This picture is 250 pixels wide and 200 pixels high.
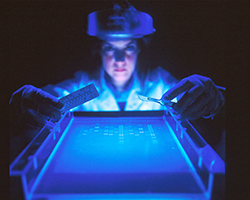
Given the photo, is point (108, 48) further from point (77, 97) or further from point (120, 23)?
point (77, 97)

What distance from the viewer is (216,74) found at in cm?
119

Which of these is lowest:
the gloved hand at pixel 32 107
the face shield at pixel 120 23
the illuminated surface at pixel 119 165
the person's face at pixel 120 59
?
the illuminated surface at pixel 119 165

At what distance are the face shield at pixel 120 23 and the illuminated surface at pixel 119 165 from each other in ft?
1.55

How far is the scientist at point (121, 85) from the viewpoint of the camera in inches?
42.8

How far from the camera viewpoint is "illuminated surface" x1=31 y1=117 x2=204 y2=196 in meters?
0.67

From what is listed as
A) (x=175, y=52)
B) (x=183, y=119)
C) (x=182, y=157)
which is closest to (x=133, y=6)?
(x=175, y=52)

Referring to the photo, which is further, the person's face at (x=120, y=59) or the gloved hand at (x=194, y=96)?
the person's face at (x=120, y=59)

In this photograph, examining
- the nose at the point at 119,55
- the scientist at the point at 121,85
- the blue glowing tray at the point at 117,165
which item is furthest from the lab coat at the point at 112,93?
the blue glowing tray at the point at 117,165

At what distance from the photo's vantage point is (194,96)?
108cm

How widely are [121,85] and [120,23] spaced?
13.9 inches

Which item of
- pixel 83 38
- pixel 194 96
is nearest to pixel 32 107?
pixel 83 38

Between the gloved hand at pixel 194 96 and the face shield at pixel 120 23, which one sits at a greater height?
the face shield at pixel 120 23

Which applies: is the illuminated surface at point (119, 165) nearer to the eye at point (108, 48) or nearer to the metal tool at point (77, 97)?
the metal tool at point (77, 97)

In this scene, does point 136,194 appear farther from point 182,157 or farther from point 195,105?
point 195,105
